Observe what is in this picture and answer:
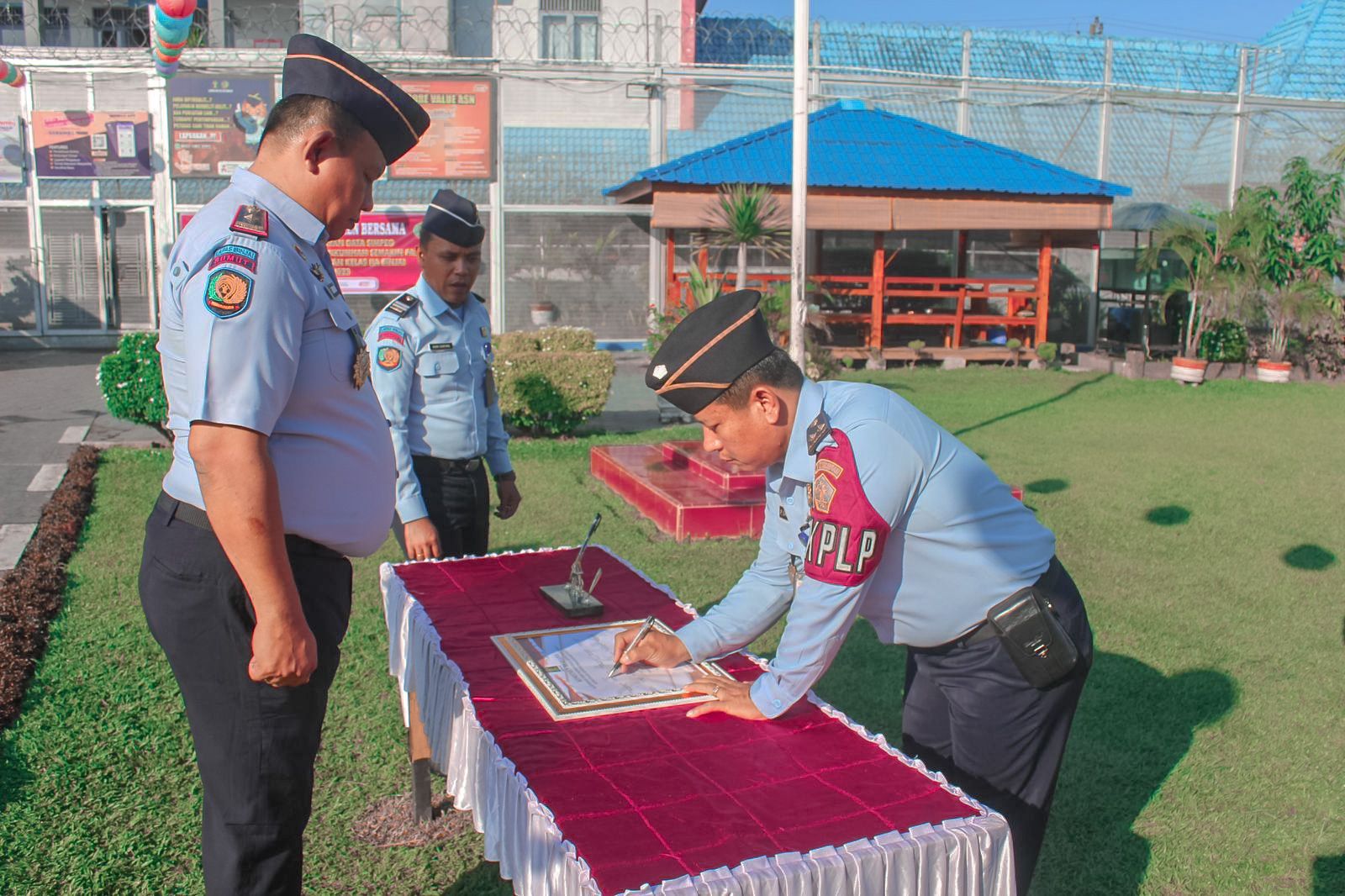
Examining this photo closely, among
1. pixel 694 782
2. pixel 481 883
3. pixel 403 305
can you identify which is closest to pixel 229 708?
pixel 694 782

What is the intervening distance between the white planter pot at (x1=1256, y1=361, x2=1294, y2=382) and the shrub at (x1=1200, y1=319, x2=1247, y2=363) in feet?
1.42

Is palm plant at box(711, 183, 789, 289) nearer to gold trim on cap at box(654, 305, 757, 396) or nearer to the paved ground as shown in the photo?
the paved ground

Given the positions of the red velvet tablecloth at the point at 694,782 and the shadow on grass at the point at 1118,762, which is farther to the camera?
the shadow on grass at the point at 1118,762

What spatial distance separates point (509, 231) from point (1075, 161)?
374 inches

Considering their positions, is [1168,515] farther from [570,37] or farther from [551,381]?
[570,37]

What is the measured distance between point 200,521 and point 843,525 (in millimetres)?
1169

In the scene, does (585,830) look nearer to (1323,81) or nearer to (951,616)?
(951,616)

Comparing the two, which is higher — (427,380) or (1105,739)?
(427,380)

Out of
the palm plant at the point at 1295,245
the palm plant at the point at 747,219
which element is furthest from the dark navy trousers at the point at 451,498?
the palm plant at the point at 1295,245

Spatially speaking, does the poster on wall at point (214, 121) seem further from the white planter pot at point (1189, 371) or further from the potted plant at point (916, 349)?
the white planter pot at point (1189, 371)

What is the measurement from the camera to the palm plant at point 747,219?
12188mm

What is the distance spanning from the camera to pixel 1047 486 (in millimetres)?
7730

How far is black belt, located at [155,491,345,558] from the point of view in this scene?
1.90m

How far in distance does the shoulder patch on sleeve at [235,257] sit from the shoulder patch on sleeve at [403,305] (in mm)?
1870
